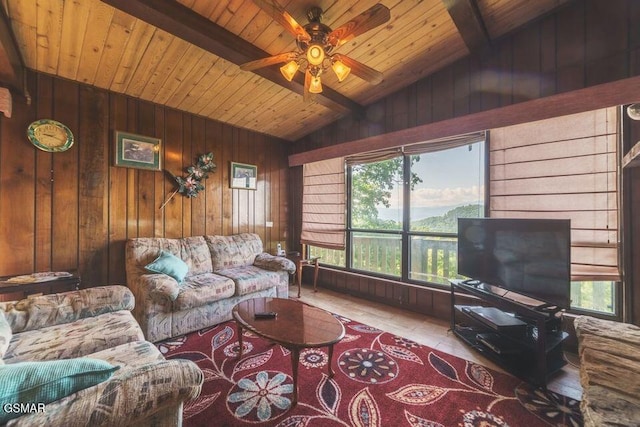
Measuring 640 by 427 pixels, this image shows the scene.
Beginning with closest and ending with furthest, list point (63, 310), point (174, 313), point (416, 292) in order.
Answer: point (63, 310) → point (174, 313) → point (416, 292)

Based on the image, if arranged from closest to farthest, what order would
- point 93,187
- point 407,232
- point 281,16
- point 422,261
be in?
point 281,16, point 93,187, point 422,261, point 407,232

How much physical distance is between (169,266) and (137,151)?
149 cm

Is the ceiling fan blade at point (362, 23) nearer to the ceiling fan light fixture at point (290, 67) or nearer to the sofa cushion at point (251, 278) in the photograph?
the ceiling fan light fixture at point (290, 67)

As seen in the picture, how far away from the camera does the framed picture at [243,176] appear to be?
3951 millimetres

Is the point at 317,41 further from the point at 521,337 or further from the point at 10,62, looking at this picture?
the point at 521,337

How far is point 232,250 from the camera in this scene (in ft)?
11.6

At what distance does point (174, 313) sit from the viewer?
8.06ft

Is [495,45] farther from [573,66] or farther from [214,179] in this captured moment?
[214,179]

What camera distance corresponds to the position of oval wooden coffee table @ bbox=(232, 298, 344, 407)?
1.62 m

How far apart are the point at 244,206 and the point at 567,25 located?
420cm

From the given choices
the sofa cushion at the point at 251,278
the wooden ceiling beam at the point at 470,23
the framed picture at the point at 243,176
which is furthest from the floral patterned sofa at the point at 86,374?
the wooden ceiling beam at the point at 470,23

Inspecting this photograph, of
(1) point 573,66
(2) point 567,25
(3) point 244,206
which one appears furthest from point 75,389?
(2) point 567,25

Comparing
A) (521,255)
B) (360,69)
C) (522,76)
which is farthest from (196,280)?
(522,76)

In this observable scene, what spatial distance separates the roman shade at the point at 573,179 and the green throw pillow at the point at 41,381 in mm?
3225
